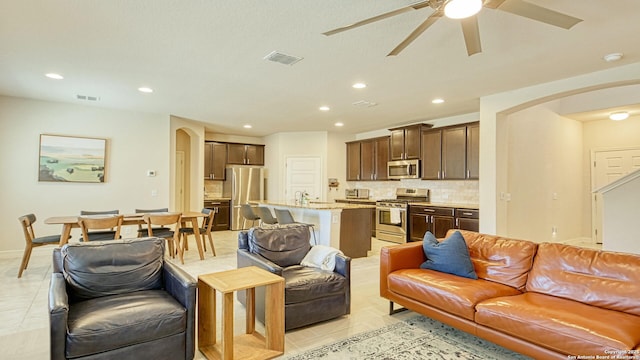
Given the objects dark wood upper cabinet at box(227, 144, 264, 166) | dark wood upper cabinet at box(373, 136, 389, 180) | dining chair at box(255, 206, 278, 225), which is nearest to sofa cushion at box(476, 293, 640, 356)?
dining chair at box(255, 206, 278, 225)

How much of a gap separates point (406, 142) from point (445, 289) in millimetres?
4987

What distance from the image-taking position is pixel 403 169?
7.25m

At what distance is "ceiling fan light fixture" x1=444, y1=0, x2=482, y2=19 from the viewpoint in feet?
6.34

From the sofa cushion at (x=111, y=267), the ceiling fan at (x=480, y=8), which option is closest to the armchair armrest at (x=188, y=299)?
the sofa cushion at (x=111, y=267)

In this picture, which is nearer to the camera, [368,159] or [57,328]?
[57,328]

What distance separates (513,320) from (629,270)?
3.06 ft

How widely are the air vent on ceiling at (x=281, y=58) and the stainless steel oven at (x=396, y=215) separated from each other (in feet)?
13.5

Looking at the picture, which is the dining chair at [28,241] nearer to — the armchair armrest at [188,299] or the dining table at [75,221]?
the dining table at [75,221]

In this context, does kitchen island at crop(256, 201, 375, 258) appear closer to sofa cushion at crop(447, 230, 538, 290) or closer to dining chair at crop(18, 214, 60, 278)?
sofa cushion at crop(447, 230, 538, 290)

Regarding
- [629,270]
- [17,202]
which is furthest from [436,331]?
[17,202]

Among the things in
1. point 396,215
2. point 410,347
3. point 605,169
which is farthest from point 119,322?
point 605,169

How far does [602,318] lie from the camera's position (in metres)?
2.02

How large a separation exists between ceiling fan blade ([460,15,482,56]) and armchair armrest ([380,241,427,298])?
182 cm

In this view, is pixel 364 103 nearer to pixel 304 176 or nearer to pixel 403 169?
pixel 403 169
